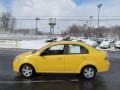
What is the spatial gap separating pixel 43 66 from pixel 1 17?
136 meters

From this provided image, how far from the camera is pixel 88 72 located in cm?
1220

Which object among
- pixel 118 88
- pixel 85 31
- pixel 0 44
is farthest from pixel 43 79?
pixel 85 31

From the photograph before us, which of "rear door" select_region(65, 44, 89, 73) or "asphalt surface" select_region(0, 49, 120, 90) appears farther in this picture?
"rear door" select_region(65, 44, 89, 73)

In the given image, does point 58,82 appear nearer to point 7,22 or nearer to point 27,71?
point 27,71

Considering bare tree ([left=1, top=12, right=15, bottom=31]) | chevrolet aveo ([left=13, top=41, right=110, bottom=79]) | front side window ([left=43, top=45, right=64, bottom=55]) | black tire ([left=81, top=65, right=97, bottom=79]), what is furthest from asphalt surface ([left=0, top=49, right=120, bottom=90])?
bare tree ([left=1, top=12, right=15, bottom=31])

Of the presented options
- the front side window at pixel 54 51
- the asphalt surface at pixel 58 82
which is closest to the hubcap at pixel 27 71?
the asphalt surface at pixel 58 82

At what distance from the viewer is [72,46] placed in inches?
488

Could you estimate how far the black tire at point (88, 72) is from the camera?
40.0ft

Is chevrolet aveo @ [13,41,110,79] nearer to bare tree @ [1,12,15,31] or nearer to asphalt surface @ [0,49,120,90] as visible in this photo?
asphalt surface @ [0,49,120,90]

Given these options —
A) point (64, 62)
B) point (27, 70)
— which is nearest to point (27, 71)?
point (27, 70)

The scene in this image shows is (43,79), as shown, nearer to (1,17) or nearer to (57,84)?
(57,84)

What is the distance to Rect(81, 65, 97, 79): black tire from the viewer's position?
12.2m

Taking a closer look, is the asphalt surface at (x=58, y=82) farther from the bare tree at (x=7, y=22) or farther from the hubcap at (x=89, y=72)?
the bare tree at (x=7, y=22)

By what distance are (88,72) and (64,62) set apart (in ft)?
3.27
